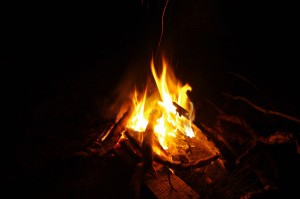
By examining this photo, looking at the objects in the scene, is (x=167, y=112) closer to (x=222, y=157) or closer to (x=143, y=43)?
(x=222, y=157)

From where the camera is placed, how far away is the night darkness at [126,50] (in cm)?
437

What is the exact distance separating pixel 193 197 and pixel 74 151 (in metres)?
1.79

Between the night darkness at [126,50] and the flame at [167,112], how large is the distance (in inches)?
19.4

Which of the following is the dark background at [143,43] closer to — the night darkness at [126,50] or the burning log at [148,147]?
the night darkness at [126,50]

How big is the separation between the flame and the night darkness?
49 centimetres

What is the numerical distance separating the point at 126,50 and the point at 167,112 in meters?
2.12

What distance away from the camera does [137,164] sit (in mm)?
3152

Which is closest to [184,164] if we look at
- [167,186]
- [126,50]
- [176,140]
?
[167,186]

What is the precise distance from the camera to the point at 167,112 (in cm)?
402

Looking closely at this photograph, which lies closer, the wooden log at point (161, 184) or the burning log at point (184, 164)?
the wooden log at point (161, 184)

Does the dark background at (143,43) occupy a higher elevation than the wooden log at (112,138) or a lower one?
higher

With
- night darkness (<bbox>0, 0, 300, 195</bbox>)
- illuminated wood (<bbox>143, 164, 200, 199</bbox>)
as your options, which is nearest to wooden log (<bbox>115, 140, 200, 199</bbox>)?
illuminated wood (<bbox>143, 164, 200, 199</bbox>)

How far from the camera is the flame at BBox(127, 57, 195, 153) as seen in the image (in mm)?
3789

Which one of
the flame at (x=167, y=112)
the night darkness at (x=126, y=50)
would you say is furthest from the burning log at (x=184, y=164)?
the night darkness at (x=126, y=50)
